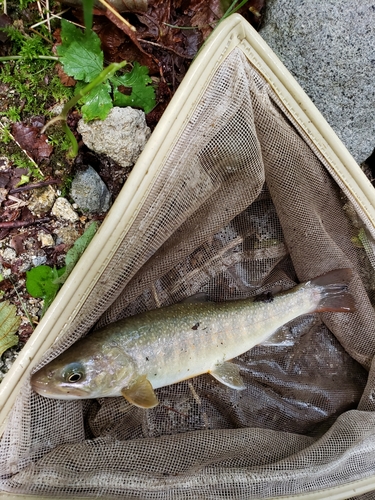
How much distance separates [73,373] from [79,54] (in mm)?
1460

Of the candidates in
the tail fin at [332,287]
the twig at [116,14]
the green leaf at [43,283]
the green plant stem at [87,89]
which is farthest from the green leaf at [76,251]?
the tail fin at [332,287]

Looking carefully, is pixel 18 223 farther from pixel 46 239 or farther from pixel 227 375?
pixel 227 375

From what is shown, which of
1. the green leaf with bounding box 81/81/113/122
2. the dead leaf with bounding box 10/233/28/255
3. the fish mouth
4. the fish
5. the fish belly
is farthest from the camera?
the dead leaf with bounding box 10/233/28/255

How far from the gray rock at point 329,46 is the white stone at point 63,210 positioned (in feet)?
4.37

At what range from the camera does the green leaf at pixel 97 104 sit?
217 cm

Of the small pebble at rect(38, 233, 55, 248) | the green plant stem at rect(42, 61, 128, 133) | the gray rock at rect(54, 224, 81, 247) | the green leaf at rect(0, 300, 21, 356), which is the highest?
the green plant stem at rect(42, 61, 128, 133)

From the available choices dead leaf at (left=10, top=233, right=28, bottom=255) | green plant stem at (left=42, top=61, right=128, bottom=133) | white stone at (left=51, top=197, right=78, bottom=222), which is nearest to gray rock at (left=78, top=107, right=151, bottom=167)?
green plant stem at (left=42, top=61, right=128, bottom=133)

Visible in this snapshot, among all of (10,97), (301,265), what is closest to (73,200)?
(10,97)

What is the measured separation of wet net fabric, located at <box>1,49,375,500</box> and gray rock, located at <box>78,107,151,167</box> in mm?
497

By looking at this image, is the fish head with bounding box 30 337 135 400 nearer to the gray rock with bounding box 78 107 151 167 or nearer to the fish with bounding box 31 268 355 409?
the fish with bounding box 31 268 355 409

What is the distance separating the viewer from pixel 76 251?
2.28 meters

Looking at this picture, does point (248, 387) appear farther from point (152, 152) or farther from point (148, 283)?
point (152, 152)

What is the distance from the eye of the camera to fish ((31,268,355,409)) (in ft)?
6.29

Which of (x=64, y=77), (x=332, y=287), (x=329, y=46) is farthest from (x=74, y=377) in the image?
(x=329, y=46)
